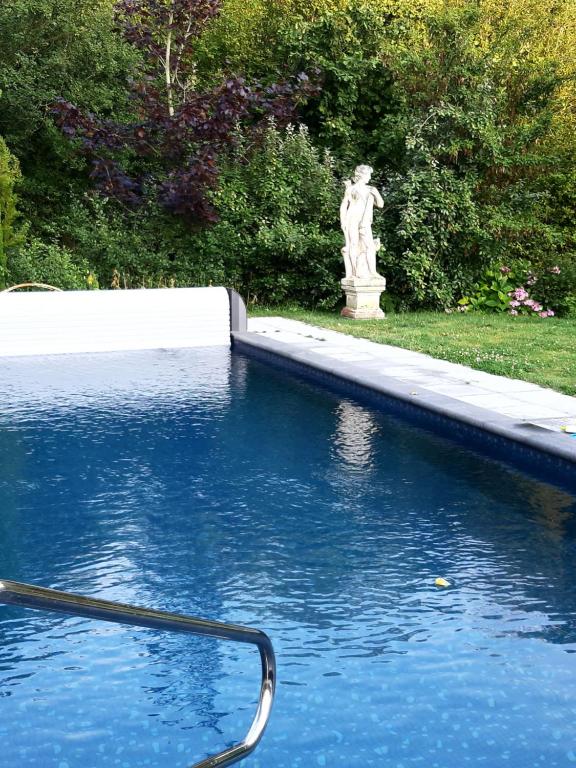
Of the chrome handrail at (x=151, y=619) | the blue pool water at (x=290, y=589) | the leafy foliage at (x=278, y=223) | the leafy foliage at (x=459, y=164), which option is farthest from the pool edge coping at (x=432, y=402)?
the leafy foliage at (x=459, y=164)

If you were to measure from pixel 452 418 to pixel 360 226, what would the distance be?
5.99 meters

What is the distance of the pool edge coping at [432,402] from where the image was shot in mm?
5535

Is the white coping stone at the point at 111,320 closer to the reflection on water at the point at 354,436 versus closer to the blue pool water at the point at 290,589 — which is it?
the blue pool water at the point at 290,589

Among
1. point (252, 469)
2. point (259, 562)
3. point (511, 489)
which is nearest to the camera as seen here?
point (259, 562)

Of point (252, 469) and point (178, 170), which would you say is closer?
point (252, 469)

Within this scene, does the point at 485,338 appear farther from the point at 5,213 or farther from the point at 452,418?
the point at 5,213

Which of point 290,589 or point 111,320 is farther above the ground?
point 111,320

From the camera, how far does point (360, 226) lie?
11.9 meters

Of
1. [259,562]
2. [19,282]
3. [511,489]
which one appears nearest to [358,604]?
[259,562]

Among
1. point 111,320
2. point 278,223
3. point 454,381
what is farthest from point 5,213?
point 454,381

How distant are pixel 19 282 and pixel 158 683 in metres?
9.55

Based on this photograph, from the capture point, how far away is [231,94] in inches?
503

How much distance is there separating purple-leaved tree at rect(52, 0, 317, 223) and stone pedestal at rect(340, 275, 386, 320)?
2185 millimetres

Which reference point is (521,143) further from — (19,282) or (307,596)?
(307,596)
